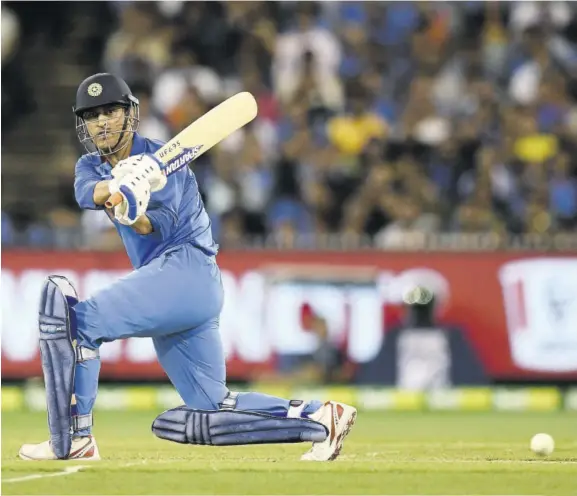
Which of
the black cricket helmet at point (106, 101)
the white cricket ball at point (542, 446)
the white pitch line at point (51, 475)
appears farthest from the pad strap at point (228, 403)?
the white cricket ball at point (542, 446)

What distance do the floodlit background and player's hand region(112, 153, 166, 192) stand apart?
228 inches

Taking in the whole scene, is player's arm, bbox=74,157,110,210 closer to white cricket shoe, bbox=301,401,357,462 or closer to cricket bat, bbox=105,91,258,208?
cricket bat, bbox=105,91,258,208

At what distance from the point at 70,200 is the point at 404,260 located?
3.35 metres

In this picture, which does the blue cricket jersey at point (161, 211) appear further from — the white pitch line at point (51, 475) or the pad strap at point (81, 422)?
the white pitch line at point (51, 475)

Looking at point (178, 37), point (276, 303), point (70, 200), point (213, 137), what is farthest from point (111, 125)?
point (178, 37)

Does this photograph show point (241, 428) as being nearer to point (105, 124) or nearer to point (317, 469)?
point (317, 469)

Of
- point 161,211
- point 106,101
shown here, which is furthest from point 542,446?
point 106,101

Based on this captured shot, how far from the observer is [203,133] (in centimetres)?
633

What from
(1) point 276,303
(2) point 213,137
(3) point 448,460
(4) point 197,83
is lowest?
(3) point 448,460

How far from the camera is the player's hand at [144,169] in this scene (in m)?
5.82

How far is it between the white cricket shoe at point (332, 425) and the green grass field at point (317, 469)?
8 cm

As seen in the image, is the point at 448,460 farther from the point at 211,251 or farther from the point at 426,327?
the point at 426,327

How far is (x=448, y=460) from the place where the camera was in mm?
6520

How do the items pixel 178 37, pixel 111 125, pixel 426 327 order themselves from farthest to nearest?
pixel 178 37, pixel 426 327, pixel 111 125
